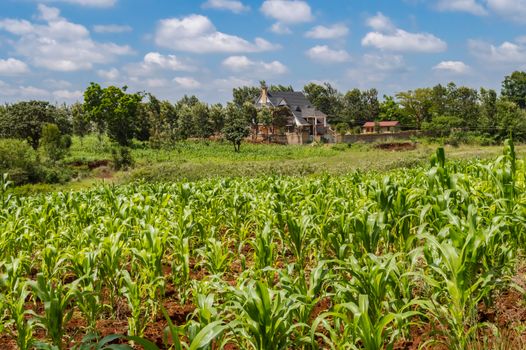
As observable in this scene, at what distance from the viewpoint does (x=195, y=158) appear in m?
48.6

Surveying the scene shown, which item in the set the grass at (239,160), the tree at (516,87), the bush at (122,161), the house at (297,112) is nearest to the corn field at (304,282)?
the grass at (239,160)

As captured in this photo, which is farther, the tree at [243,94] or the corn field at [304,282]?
the tree at [243,94]

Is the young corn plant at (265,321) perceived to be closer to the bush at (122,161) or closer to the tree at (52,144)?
the bush at (122,161)

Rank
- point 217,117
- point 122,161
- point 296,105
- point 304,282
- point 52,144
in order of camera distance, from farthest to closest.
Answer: point 296,105 < point 217,117 < point 122,161 < point 52,144 < point 304,282

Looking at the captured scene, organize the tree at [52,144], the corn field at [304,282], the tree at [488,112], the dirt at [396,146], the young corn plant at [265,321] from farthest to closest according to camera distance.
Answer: the tree at [488,112]
the dirt at [396,146]
the tree at [52,144]
the corn field at [304,282]
the young corn plant at [265,321]

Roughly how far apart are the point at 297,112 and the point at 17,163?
1835 inches

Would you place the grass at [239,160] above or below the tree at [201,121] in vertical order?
below

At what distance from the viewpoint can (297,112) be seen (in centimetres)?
7106

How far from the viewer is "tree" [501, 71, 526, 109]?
9400 centimetres

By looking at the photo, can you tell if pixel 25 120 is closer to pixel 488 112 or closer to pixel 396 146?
pixel 396 146

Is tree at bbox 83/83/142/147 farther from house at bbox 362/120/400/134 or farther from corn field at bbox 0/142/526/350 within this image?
corn field at bbox 0/142/526/350

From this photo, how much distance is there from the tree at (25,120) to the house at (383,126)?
51.5 metres

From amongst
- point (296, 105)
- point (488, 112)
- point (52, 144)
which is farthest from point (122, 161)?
point (488, 112)

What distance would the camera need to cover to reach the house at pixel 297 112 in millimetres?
69062
